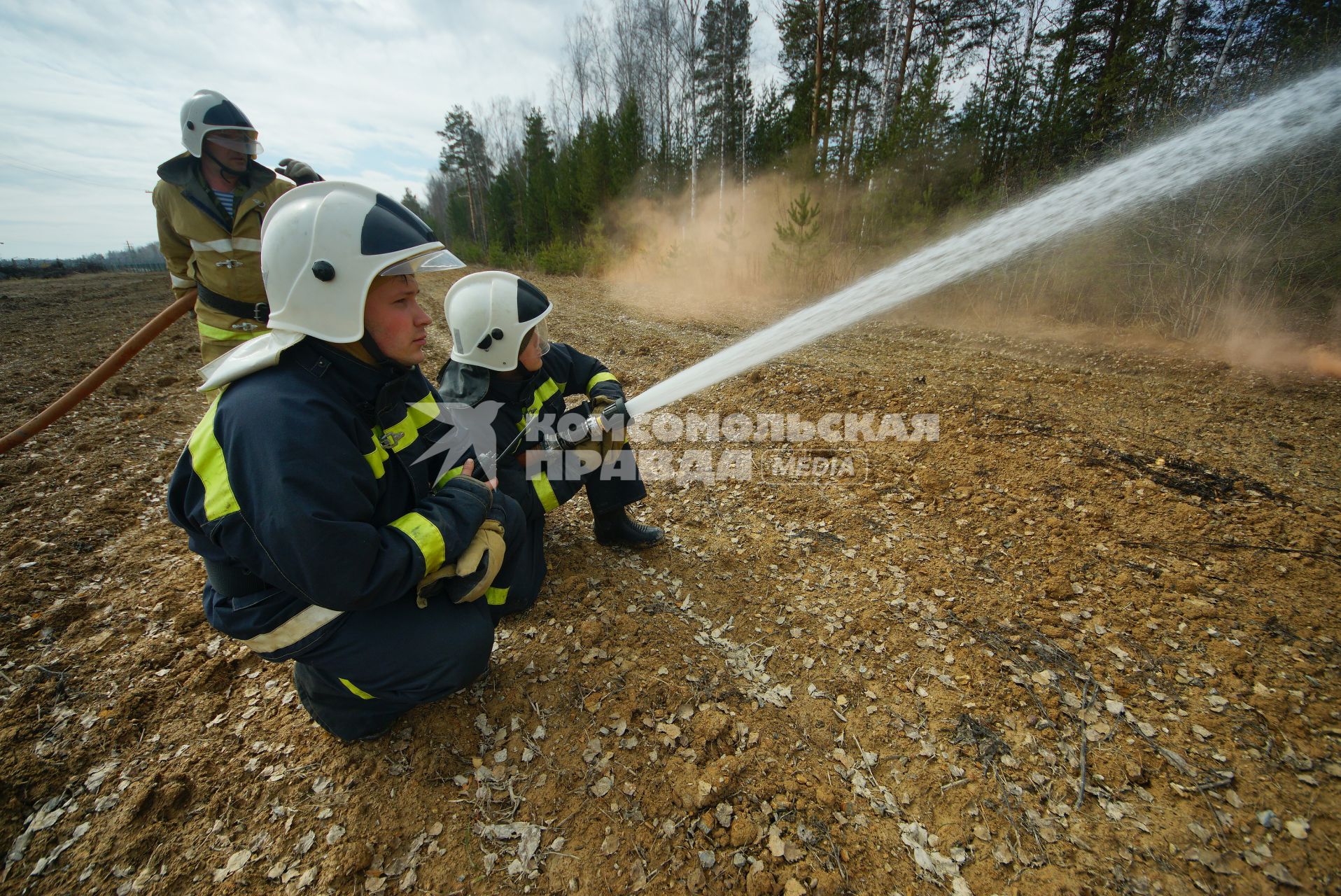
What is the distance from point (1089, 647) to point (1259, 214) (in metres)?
10.8

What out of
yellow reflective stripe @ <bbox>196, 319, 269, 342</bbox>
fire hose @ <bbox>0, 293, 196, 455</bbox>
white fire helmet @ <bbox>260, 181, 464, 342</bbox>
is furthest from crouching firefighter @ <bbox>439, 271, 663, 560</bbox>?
fire hose @ <bbox>0, 293, 196, 455</bbox>

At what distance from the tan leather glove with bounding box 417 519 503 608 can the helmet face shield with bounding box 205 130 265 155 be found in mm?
3697

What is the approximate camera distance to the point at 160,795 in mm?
2266

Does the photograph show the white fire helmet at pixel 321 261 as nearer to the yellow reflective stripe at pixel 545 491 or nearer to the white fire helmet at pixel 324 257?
the white fire helmet at pixel 324 257

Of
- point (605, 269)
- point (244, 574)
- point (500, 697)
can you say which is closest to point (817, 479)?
point (500, 697)

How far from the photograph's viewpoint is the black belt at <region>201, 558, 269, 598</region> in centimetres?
206

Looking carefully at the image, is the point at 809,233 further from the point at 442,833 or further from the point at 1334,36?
the point at 442,833

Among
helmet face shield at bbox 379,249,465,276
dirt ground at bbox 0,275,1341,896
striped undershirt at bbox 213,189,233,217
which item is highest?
striped undershirt at bbox 213,189,233,217

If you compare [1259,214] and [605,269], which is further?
[605,269]

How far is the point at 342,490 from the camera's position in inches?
75.2

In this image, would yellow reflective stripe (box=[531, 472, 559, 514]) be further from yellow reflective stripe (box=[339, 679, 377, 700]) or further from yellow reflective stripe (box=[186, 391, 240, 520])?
yellow reflective stripe (box=[186, 391, 240, 520])

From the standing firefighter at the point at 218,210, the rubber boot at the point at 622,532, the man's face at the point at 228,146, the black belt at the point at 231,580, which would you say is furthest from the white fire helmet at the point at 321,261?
the man's face at the point at 228,146

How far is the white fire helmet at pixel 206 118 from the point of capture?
145 inches

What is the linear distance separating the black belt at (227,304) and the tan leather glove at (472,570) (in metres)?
2.99
